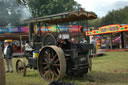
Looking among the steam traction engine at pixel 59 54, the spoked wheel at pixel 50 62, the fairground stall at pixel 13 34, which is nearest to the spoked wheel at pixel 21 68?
the steam traction engine at pixel 59 54

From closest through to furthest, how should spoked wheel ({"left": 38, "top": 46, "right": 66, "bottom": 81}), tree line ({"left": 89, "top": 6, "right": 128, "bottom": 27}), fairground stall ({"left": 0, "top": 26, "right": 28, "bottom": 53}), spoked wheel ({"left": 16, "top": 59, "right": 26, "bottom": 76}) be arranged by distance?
spoked wheel ({"left": 38, "top": 46, "right": 66, "bottom": 81}), spoked wheel ({"left": 16, "top": 59, "right": 26, "bottom": 76}), fairground stall ({"left": 0, "top": 26, "right": 28, "bottom": 53}), tree line ({"left": 89, "top": 6, "right": 128, "bottom": 27})

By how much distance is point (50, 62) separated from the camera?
5234 mm

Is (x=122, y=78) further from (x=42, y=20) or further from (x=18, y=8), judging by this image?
(x=18, y=8)

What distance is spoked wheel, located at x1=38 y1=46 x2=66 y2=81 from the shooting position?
196 inches

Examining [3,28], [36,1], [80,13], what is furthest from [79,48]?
[36,1]

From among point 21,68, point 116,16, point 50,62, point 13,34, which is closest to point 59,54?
point 50,62

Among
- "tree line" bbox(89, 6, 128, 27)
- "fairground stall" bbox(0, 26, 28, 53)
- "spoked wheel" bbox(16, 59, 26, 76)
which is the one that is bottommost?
"spoked wheel" bbox(16, 59, 26, 76)

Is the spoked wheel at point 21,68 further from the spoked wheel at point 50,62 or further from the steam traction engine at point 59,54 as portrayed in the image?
the spoked wheel at point 50,62

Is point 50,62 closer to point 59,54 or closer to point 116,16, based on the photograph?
point 59,54

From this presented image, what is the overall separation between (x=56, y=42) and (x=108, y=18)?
39456 millimetres

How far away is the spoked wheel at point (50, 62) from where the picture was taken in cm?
498

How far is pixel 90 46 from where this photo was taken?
222 inches

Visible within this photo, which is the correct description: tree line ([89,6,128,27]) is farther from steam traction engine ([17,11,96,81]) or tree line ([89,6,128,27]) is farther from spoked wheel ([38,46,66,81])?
spoked wheel ([38,46,66,81])

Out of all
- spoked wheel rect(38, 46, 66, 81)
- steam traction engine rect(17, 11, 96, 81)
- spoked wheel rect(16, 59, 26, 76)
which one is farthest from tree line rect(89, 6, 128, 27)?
spoked wheel rect(38, 46, 66, 81)
